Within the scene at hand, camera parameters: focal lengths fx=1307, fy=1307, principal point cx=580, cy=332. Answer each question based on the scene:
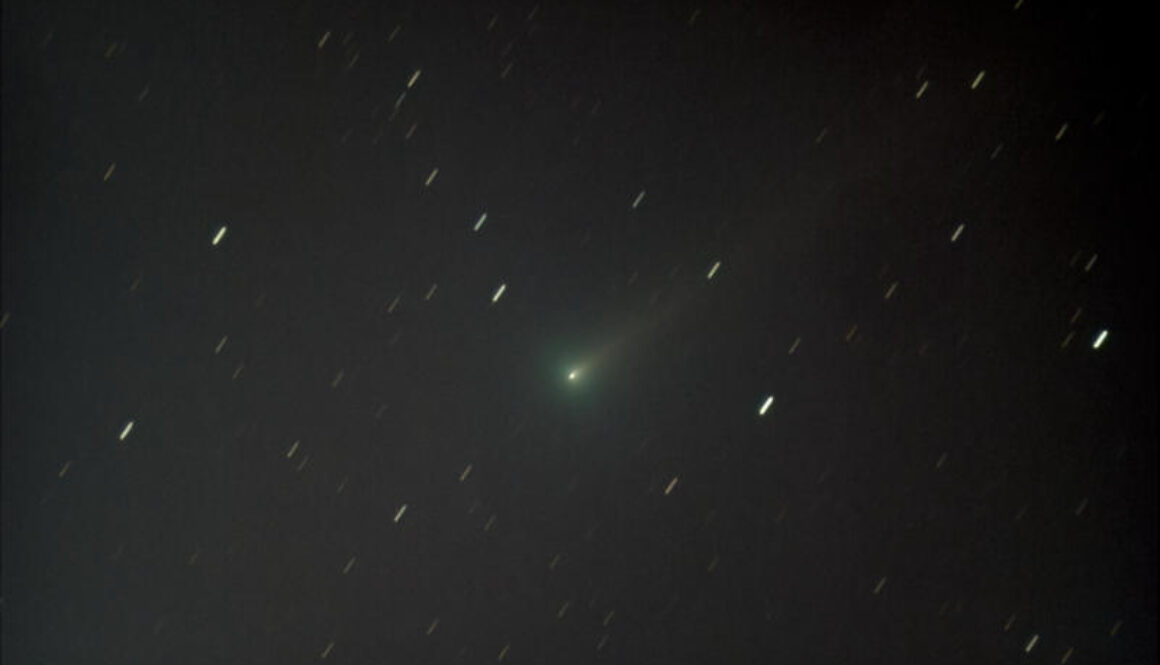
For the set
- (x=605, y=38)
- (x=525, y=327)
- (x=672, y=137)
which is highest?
(x=605, y=38)

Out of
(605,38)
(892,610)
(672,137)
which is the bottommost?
(892,610)

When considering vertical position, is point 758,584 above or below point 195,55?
below

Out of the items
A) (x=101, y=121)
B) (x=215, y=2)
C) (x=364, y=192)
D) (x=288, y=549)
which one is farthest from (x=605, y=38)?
(x=288, y=549)

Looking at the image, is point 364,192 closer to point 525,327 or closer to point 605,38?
point 525,327

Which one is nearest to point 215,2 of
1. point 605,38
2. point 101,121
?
point 101,121

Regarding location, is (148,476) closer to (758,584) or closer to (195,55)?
(195,55)

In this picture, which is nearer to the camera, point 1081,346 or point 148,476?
point 148,476
